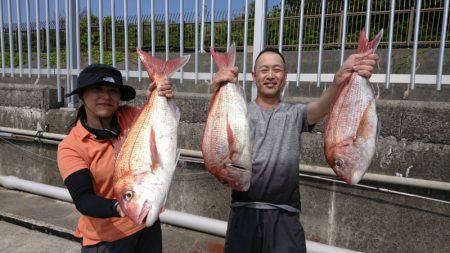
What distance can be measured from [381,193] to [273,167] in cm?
175

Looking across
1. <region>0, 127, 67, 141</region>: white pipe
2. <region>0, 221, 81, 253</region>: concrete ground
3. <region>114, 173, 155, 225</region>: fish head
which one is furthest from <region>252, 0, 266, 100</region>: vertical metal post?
<region>0, 127, 67, 141</region>: white pipe

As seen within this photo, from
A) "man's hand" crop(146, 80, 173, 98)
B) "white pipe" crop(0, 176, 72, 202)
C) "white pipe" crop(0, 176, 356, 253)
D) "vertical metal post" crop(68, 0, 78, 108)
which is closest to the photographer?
"man's hand" crop(146, 80, 173, 98)

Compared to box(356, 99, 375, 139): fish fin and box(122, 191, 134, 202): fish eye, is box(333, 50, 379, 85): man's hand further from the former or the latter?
box(122, 191, 134, 202): fish eye

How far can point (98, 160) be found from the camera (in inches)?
96.5

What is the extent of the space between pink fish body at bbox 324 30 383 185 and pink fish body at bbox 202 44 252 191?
477 millimetres

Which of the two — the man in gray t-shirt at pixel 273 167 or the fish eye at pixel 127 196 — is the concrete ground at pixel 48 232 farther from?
the fish eye at pixel 127 196

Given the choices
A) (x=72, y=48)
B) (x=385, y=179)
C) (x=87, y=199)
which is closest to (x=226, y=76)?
(x=87, y=199)

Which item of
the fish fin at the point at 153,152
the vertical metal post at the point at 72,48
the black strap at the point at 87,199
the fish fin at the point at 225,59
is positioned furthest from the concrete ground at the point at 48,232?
the fish fin at the point at 225,59

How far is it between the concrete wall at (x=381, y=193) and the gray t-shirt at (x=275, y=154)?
58.8 inches

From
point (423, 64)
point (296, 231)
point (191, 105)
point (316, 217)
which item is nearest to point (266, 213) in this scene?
point (296, 231)

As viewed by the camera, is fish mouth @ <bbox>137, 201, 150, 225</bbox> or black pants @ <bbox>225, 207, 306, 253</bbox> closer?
fish mouth @ <bbox>137, 201, 150, 225</bbox>

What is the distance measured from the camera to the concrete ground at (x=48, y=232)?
4.39 meters

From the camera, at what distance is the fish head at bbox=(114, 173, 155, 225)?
189cm

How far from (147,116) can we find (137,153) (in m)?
0.26
